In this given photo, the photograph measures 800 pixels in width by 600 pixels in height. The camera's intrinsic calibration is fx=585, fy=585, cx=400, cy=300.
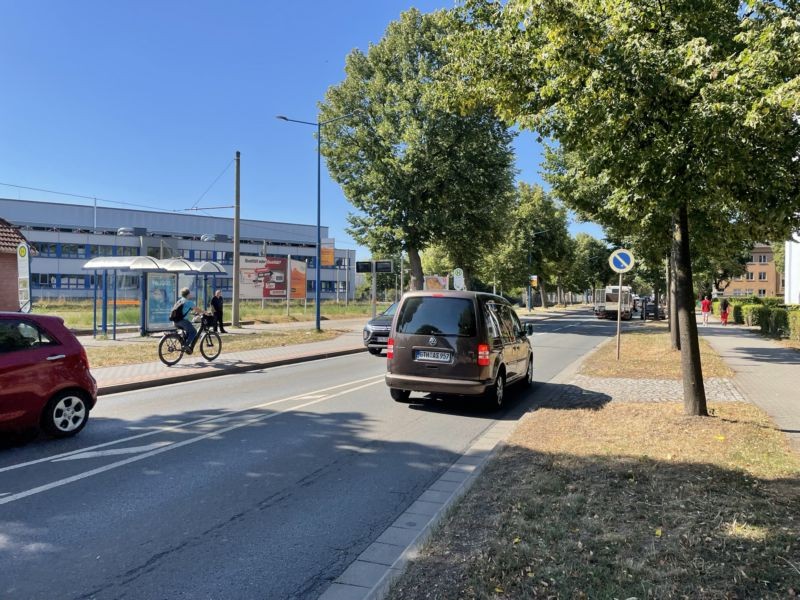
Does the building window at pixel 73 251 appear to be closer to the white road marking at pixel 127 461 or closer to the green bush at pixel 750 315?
the green bush at pixel 750 315

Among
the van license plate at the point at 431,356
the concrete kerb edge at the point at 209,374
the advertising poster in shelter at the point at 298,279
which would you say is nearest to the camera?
the van license plate at the point at 431,356

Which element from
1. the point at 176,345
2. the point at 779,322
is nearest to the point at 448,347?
the point at 176,345

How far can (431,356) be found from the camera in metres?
8.75

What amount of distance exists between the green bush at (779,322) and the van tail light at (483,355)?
18729 mm

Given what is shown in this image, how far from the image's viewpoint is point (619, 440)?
641 cm

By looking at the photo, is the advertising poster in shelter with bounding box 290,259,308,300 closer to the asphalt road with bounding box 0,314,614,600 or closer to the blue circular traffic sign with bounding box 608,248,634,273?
the blue circular traffic sign with bounding box 608,248,634,273

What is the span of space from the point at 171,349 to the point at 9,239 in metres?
11.6

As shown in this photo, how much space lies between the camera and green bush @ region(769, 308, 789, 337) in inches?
877

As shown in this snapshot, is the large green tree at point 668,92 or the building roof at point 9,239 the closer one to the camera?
the large green tree at point 668,92

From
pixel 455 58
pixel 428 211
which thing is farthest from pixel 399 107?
pixel 455 58

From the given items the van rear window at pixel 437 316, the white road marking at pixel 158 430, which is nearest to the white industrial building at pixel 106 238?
the white road marking at pixel 158 430

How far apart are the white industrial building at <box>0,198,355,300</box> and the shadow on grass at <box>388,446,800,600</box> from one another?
5693 cm

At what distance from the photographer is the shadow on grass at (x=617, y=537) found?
3125 mm

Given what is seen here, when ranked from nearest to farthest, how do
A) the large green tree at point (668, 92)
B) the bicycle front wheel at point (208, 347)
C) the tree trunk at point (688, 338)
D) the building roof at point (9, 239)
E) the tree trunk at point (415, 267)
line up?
1. the large green tree at point (668, 92)
2. the tree trunk at point (688, 338)
3. the bicycle front wheel at point (208, 347)
4. the building roof at point (9, 239)
5. the tree trunk at point (415, 267)
